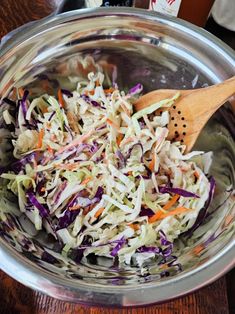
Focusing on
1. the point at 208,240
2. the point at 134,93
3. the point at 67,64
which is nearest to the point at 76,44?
the point at 67,64

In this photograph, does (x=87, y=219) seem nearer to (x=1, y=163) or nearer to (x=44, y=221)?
(x=44, y=221)

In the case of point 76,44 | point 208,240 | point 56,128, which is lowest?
point 208,240

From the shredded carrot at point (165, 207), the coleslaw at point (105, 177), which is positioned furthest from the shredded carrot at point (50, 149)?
the shredded carrot at point (165, 207)

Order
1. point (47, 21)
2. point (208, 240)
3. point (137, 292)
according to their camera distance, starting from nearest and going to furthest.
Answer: point (137, 292), point (208, 240), point (47, 21)

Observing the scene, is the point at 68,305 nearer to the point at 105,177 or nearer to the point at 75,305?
the point at 75,305

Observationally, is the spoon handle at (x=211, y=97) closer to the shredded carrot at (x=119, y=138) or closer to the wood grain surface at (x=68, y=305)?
the shredded carrot at (x=119, y=138)

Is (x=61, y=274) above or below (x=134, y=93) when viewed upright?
below

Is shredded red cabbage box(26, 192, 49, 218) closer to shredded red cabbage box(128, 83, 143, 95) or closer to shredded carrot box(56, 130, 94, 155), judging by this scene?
shredded carrot box(56, 130, 94, 155)

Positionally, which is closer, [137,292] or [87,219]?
[137,292]
